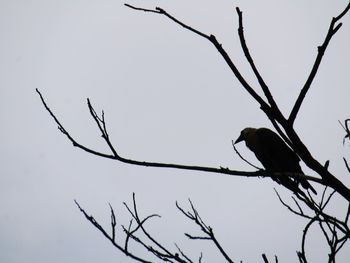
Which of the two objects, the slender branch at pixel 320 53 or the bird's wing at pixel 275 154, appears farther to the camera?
the bird's wing at pixel 275 154

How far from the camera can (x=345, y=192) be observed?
133 centimetres

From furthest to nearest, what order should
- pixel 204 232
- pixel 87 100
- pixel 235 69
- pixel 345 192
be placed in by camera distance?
pixel 204 232 < pixel 87 100 < pixel 345 192 < pixel 235 69

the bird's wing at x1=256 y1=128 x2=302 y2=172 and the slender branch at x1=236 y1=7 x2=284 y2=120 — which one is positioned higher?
the bird's wing at x1=256 y1=128 x2=302 y2=172

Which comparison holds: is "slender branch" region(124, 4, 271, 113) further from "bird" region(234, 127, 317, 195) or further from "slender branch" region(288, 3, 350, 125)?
"bird" region(234, 127, 317, 195)

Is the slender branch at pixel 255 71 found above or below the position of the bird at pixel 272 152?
below

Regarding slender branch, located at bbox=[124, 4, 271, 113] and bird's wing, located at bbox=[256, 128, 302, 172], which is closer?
slender branch, located at bbox=[124, 4, 271, 113]

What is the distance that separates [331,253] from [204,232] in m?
0.74

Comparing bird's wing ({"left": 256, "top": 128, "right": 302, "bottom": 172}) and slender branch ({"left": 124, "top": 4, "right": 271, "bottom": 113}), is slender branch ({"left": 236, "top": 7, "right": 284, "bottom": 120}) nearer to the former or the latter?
slender branch ({"left": 124, "top": 4, "right": 271, "bottom": 113})

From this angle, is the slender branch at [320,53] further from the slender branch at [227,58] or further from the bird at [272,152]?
the bird at [272,152]

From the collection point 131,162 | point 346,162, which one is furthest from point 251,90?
point 346,162

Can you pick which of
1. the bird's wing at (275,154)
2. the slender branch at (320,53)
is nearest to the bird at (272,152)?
the bird's wing at (275,154)

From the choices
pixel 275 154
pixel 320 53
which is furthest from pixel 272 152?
pixel 320 53

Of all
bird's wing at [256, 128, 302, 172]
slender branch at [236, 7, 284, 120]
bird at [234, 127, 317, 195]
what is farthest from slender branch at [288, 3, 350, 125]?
bird's wing at [256, 128, 302, 172]

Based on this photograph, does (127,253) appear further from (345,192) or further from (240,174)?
(345,192)
